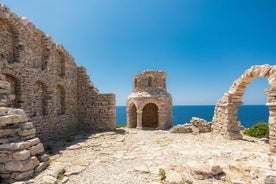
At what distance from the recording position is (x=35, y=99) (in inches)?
417

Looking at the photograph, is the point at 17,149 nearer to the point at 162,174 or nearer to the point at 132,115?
the point at 162,174

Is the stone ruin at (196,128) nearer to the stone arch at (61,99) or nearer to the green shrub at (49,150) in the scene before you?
the stone arch at (61,99)

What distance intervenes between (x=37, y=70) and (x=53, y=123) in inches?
139

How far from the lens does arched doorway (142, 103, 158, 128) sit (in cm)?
2275

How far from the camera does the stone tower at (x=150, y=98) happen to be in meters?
18.3

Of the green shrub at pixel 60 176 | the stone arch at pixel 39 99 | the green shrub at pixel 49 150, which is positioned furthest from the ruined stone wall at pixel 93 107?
the green shrub at pixel 60 176

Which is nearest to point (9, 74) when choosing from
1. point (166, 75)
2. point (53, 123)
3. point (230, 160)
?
point (53, 123)

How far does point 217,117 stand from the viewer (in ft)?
44.9

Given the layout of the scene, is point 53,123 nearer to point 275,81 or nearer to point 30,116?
point 30,116

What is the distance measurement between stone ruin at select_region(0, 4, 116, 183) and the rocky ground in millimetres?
1003

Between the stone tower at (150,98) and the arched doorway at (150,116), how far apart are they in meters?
2.55

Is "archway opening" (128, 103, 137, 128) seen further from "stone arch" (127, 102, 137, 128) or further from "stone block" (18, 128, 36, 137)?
"stone block" (18, 128, 36, 137)

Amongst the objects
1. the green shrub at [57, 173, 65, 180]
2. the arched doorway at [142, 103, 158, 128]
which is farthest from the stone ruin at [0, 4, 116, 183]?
the arched doorway at [142, 103, 158, 128]

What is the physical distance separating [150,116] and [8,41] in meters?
16.9
